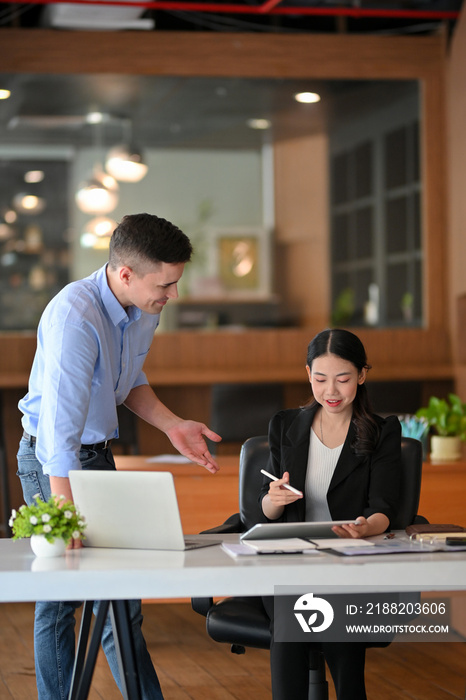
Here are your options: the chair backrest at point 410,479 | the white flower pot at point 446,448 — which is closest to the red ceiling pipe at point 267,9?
the white flower pot at point 446,448

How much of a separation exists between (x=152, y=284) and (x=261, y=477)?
0.77 metres

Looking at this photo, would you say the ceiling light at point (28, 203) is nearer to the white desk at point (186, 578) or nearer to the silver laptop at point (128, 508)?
the silver laptop at point (128, 508)

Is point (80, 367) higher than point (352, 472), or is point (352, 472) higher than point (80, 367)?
point (80, 367)

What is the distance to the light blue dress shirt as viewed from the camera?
7.06 feet

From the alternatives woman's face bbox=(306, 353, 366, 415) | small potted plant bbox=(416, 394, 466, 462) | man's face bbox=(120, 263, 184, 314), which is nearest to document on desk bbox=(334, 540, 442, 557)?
woman's face bbox=(306, 353, 366, 415)

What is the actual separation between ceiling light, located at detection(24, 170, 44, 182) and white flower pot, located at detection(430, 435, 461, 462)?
3.93 m

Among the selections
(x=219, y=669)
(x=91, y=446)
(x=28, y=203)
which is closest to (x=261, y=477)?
(x=91, y=446)

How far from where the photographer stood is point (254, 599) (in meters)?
2.49

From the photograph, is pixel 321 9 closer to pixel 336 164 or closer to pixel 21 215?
pixel 336 164

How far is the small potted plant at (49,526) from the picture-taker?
1943 millimetres

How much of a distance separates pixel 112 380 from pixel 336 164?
4.40 metres

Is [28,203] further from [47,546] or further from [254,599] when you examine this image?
[47,546]

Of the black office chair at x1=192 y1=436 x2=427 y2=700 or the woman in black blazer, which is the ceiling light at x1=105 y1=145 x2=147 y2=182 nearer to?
the black office chair at x1=192 y1=436 x2=427 y2=700

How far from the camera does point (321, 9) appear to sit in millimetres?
4812
